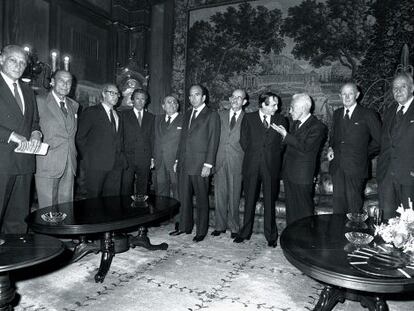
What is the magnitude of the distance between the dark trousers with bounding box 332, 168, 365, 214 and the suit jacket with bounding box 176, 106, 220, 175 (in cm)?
143

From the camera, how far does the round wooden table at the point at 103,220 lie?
8.67ft

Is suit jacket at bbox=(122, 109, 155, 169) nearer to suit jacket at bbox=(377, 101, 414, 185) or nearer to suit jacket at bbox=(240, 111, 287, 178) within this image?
suit jacket at bbox=(240, 111, 287, 178)

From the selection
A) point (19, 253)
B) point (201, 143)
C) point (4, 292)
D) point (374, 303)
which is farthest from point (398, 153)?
point (4, 292)

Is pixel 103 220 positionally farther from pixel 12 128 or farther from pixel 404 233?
pixel 404 233

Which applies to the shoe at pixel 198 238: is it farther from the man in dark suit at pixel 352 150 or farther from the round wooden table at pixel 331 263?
the round wooden table at pixel 331 263

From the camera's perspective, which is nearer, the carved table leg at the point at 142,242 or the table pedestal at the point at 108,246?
the table pedestal at the point at 108,246

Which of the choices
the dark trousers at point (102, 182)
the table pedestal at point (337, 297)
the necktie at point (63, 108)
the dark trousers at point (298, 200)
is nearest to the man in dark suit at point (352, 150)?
the dark trousers at point (298, 200)

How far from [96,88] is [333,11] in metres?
4.48

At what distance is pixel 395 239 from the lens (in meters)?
1.88

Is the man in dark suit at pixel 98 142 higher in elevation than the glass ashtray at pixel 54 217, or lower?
higher

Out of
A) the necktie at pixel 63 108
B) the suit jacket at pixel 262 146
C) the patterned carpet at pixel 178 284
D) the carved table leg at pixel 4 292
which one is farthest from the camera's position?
the suit jacket at pixel 262 146

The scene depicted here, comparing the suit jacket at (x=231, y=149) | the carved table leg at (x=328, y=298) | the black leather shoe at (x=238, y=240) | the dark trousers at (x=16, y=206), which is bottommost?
the black leather shoe at (x=238, y=240)

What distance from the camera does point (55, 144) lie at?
3.68 m

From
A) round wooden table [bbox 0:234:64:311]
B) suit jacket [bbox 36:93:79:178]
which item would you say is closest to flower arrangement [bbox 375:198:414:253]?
round wooden table [bbox 0:234:64:311]
